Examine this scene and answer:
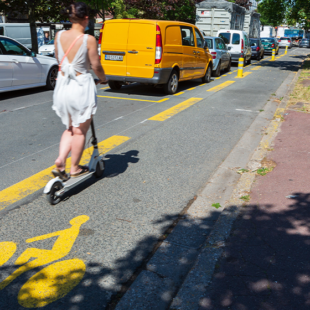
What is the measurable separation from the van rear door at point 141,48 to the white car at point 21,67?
8.85ft

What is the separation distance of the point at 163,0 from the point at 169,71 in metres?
27.2

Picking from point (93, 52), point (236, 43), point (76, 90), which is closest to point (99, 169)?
point (76, 90)

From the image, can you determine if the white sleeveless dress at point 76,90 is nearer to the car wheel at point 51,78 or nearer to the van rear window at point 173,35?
the van rear window at point 173,35

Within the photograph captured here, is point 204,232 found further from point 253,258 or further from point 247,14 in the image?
point 247,14

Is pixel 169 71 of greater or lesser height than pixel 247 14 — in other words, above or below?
below

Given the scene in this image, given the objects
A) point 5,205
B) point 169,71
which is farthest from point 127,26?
point 5,205

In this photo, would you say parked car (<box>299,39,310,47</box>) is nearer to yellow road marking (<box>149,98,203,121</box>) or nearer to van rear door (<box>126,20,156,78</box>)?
yellow road marking (<box>149,98,203,121</box>)

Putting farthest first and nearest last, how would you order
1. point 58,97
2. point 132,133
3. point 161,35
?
point 161,35 → point 132,133 → point 58,97

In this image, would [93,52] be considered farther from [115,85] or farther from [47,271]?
[115,85]

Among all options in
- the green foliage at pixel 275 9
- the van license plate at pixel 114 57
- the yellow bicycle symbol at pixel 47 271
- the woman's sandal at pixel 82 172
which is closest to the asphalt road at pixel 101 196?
the yellow bicycle symbol at pixel 47 271

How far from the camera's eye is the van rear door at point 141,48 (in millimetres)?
10289

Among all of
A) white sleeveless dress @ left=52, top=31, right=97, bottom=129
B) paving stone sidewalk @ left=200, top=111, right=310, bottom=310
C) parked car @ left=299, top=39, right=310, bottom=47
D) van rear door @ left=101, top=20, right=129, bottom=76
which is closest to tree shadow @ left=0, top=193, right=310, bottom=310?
paving stone sidewalk @ left=200, top=111, right=310, bottom=310

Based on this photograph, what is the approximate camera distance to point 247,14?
3303cm

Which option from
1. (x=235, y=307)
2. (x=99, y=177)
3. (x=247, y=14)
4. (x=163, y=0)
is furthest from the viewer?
(x=163, y=0)
